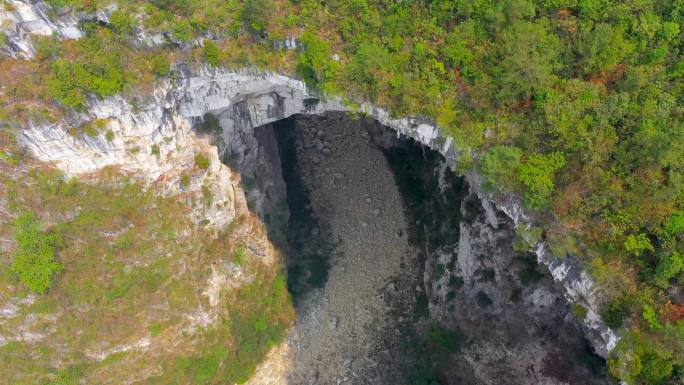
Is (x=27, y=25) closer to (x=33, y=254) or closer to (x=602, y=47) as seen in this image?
(x=33, y=254)

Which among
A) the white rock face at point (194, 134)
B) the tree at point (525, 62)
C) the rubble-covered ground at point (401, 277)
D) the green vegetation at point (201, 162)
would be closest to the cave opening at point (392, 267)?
the rubble-covered ground at point (401, 277)

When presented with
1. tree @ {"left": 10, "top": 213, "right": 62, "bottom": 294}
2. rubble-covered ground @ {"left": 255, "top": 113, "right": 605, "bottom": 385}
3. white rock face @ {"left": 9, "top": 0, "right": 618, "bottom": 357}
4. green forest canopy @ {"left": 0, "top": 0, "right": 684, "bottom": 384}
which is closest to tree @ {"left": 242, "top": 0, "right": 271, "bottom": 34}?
green forest canopy @ {"left": 0, "top": 0, "right": 684, "bottom": 384}

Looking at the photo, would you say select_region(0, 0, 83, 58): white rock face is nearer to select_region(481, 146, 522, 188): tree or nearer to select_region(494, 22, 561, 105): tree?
select_region(494, 22, 561, 105): tree

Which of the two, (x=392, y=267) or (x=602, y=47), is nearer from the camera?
(x=602, y=47)

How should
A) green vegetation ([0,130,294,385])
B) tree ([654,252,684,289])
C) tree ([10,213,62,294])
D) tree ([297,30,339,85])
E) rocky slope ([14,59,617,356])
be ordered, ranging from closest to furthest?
tree ([654,252,684,289]) → rocky slope ([14,59,617,356]) → tree ([297,30,339,85]) → tree ([10,213,62,294]) → green vegetation ([0,130,294,385])

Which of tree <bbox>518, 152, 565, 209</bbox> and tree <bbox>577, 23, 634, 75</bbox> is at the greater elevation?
tree <bbox>577, 23, 634, 75</bbox>

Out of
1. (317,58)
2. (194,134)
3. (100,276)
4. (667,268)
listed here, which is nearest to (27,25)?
(194,134)

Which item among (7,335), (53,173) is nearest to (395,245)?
(53,173)
